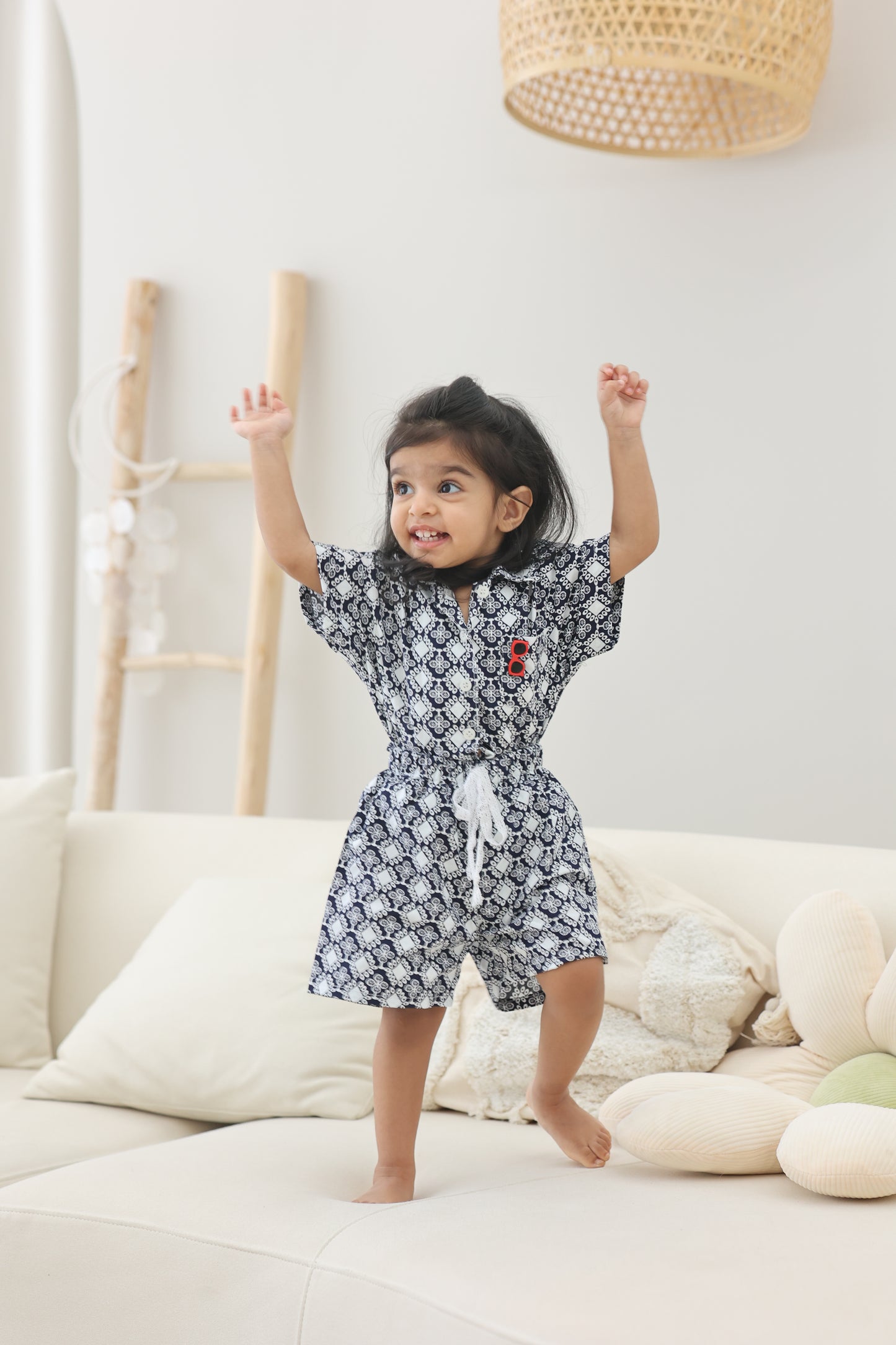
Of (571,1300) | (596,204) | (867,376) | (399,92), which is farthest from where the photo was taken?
(399,92)

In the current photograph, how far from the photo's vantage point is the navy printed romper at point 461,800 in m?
1.22

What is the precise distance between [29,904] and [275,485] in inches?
35.6

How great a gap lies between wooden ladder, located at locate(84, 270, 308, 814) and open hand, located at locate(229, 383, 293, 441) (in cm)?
104

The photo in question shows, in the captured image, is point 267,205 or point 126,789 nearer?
point 267,205

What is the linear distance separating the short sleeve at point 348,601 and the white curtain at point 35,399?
161cm

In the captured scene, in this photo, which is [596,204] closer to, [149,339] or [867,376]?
[867,376]

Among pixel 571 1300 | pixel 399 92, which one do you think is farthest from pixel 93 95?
pixel 571 1300

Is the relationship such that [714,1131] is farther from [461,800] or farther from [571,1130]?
[461,800]

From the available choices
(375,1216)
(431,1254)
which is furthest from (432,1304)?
(375,1216)

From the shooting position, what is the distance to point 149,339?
98.2 inches

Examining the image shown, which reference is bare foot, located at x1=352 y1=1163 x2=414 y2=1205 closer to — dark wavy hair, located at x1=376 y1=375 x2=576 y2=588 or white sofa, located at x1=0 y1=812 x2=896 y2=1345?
white sofa, located at x1=0 y1=812 x2=896 y2=1345

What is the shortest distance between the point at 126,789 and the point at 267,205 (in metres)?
1.15

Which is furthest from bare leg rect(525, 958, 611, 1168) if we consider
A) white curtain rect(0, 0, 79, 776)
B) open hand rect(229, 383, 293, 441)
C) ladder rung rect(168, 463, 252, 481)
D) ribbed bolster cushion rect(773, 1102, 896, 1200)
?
white curtain rect(0, 0, 79, 776)

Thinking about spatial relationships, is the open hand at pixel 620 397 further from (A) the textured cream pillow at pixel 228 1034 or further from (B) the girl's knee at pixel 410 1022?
(A) the textured cream pillow at pixel 228 1034
